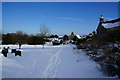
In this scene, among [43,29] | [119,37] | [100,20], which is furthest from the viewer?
[100,20]

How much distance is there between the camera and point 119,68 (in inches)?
161

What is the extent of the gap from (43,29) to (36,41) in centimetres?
780

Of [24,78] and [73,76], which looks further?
[73,76]

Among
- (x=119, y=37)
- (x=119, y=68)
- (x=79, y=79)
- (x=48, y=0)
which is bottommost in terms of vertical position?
(x=79, y=79)

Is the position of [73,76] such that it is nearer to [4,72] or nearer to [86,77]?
[86,77]

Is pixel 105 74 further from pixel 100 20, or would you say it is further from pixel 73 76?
pixel 100 20

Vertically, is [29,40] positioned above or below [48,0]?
below

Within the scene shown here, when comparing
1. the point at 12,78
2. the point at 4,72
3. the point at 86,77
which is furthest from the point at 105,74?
the point at 4,72

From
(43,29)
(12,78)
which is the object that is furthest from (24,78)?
(43,29)

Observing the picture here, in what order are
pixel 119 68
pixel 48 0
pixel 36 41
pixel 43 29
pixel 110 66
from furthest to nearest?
pixel 36 41
pixel 43 29
pixel 48 0
pixel 110 66
pixel 119 68

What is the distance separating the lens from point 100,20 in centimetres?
3173

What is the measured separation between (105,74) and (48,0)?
432cm

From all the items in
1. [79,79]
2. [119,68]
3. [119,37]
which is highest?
[119,37]

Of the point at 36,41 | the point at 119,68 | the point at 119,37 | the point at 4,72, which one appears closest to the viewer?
the point at 119,68
